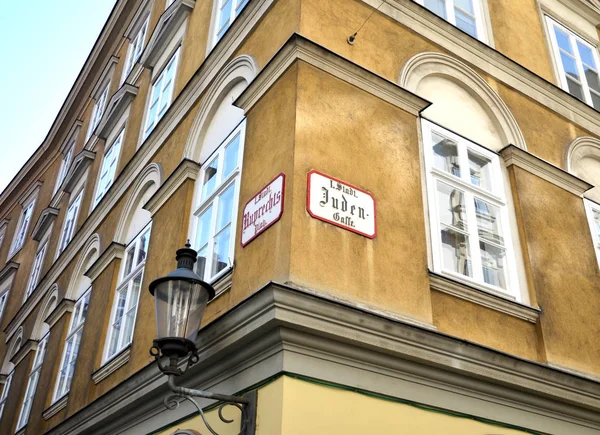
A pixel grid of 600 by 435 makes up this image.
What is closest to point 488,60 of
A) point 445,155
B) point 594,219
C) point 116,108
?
point 445,155

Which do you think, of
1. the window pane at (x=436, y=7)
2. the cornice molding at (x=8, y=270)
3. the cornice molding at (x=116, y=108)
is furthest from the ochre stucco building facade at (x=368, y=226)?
the cornice molding at (x=8, y=270)

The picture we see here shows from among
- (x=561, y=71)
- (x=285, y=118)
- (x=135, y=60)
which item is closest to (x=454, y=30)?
(x=561, y=71)

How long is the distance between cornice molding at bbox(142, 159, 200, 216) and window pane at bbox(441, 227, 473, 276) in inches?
129

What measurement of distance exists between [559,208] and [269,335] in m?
4.49

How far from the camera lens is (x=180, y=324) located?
514 cm

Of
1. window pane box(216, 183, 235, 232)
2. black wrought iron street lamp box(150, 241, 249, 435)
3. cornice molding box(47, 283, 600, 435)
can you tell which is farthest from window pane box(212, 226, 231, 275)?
black wrought iron street lamp box(150, 241, 249, 435)

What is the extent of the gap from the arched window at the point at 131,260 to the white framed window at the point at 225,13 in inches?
84.6

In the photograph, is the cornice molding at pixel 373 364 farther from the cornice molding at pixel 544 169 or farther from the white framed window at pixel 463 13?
the white framed window at pixel 463 13

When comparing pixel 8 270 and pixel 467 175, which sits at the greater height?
pixel 8 270

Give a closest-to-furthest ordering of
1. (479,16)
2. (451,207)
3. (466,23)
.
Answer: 1. (451,207)
2. (466,23)
3. (479,16)

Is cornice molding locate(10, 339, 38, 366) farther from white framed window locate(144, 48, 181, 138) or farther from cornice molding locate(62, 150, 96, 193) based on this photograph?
white framed window locate(144, 48, 181, 138)

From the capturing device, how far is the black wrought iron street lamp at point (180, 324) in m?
5.05

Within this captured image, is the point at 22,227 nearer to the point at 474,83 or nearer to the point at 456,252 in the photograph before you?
the point at 474,83

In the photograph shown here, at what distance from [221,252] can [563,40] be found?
6.99 meters
